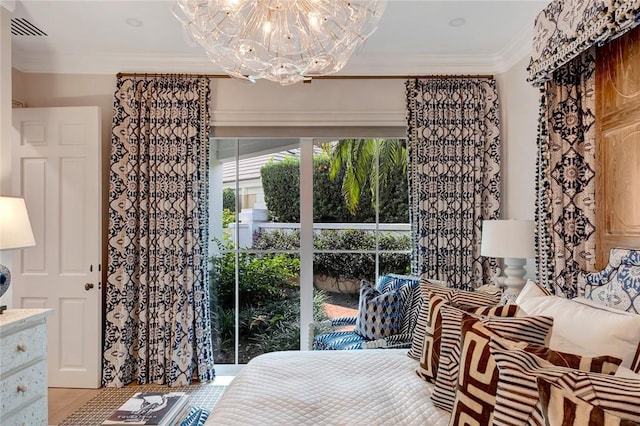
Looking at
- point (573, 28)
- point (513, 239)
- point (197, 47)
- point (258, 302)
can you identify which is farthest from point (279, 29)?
point (258, 302)

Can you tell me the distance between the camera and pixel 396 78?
126 inches

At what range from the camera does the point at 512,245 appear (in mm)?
2342

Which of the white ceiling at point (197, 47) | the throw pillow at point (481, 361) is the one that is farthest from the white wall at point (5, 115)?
the throw pillow at point (481, 361)

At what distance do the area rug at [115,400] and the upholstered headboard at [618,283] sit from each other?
2.48m

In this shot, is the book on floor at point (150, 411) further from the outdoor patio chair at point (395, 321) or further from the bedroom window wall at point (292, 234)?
the bedroom window wall at point (292, 234)

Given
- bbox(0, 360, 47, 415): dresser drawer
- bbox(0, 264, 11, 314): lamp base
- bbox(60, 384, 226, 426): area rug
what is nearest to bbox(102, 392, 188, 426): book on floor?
bbox(0, 360, 47, 415): dresser drawer

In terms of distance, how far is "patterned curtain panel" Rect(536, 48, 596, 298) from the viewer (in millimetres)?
1931

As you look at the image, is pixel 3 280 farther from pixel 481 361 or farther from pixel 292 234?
pixel 481 361

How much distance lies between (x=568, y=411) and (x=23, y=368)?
8.05 feet

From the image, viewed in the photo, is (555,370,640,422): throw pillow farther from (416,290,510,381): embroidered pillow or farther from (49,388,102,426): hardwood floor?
(49,388,102,426): hardwood floor

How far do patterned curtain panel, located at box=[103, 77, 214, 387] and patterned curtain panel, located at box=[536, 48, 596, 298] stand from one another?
8.13 feet

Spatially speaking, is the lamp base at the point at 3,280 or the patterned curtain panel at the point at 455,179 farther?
the patterned curtain panel at the point at 455,179

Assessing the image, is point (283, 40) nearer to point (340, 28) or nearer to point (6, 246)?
point (340, 28)

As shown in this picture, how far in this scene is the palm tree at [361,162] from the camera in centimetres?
335
